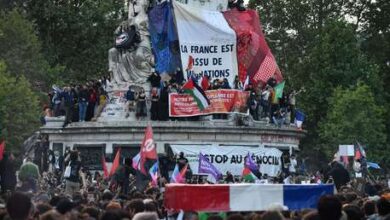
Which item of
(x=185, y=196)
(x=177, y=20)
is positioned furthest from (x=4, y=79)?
(x=185, y=196)

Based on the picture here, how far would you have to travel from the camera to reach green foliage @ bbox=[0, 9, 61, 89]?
68062mm

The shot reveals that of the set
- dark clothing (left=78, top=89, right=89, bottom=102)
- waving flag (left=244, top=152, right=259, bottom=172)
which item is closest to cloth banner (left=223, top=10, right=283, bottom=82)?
waving flag (left=244, top=152, right=259, bottom=172)

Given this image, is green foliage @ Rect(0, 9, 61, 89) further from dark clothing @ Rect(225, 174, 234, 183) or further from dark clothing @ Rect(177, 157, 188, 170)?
dark clothing @ Rect(225, 174, 234, 183)

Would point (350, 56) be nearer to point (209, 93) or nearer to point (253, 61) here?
point (253, 61)

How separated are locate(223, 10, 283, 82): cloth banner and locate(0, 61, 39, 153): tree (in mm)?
15877

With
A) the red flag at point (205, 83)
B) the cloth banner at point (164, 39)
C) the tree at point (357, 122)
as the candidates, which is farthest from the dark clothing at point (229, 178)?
the tree at point (357, 122)

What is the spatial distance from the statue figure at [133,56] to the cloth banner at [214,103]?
1938 mm

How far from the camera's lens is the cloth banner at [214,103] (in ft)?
149

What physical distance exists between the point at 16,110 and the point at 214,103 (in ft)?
62.5

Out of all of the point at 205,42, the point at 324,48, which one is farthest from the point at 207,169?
the point at 324,48

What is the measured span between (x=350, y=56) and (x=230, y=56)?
25733 millimetres

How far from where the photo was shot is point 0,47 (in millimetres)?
68875

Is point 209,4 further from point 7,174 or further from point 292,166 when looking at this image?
point 7,174

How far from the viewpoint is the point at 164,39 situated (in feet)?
159
